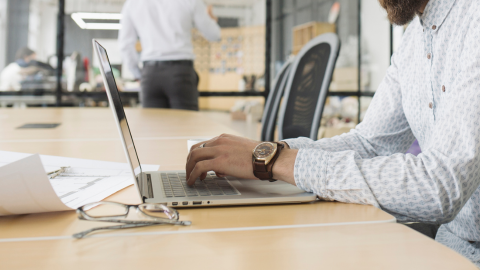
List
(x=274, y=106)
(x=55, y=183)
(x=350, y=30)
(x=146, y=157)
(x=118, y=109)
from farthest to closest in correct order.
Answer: (x=350, y=30) < (x=274, y=106) < (x=146, y=157) < (x=55, y=183) < (x=118, y=109)

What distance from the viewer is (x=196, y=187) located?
637 mm

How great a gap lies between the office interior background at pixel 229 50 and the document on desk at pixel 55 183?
128 inches

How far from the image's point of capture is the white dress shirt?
106 inches

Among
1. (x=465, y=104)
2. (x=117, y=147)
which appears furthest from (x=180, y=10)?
(x=465, y=104)

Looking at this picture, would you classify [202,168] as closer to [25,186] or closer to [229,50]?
[25,186]

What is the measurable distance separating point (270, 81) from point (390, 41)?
5.46ft

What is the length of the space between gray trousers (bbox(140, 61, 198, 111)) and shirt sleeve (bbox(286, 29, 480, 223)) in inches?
83.6

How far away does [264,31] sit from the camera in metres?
4.86

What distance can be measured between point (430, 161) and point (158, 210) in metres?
0.41

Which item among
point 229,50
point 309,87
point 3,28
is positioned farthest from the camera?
point 229,50

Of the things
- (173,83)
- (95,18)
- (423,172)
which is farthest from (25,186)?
(95,18)

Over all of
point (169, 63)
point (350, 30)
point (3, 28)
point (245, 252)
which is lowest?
point (245, 252)

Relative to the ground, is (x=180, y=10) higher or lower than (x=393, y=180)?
higher

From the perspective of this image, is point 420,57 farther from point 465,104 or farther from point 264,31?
point 264,31
